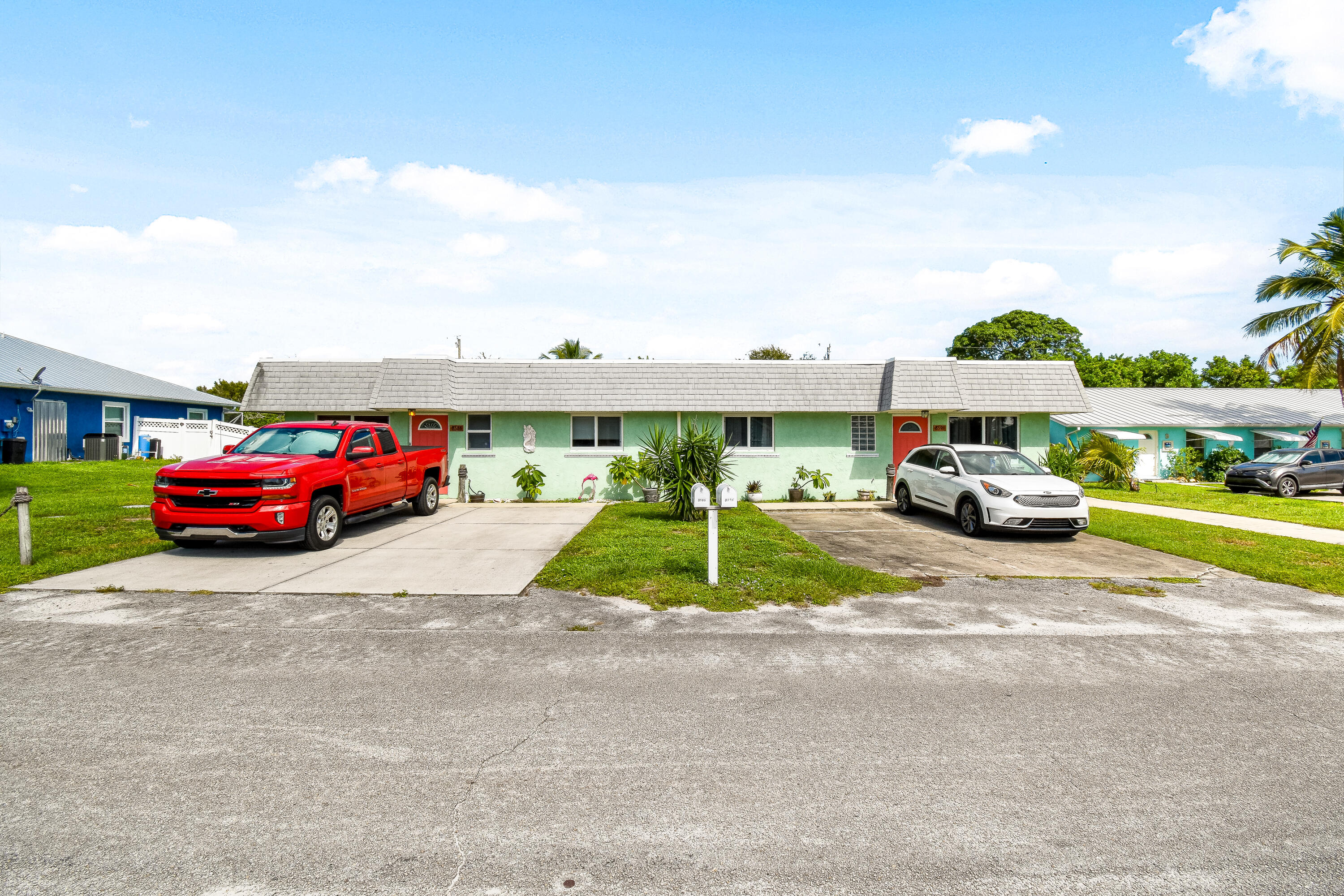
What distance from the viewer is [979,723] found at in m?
4.24

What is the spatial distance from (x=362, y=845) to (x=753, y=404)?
1598cm

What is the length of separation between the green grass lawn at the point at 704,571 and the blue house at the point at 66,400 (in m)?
25.3

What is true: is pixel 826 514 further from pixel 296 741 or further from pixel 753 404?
pixel 296 741

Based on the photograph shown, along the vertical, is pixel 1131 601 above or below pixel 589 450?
below

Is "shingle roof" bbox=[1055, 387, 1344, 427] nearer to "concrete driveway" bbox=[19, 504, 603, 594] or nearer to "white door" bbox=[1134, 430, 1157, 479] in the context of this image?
"white door" bbox=[1134, 430, 1157, 479]

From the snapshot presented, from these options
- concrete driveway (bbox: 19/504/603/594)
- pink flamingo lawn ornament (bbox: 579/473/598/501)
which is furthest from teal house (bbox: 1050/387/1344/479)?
concrete driveway (bbox: 19/504/603/594)

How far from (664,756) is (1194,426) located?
3500 cm

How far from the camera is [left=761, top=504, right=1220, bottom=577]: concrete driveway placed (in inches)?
365

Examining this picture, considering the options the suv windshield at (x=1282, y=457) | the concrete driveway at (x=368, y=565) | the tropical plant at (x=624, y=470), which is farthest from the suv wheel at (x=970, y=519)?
the suv windshield at (x=1282, y=457)

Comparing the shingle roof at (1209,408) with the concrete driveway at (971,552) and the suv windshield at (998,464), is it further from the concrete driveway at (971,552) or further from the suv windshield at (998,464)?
the concrete driveway at (971,552)

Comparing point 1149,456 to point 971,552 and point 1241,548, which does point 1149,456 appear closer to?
point 1241,548

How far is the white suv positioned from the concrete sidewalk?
122 inches

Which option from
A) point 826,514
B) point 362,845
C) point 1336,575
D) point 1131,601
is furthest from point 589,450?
point 362,845

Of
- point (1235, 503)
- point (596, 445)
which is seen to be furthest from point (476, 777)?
point (1235, 503)
